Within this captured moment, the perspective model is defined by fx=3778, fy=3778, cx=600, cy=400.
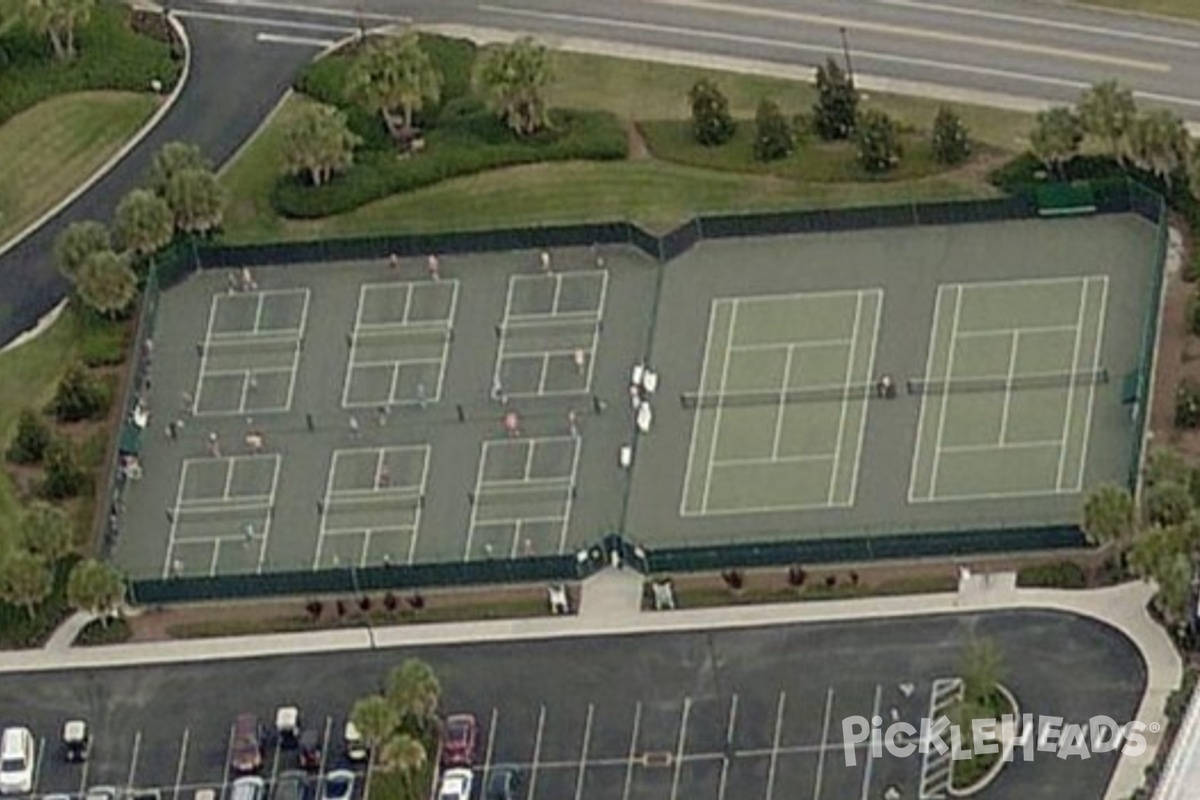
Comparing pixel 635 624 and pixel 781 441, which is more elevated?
pixel 781 441

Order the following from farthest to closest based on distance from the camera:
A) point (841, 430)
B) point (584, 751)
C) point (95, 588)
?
point (841, 430)
point (95, 588)
point (584, 751)

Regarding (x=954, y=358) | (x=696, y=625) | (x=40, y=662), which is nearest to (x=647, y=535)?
(x=696, y=625)

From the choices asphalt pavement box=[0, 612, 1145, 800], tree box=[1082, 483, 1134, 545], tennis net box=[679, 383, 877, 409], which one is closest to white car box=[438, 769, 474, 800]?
asphalt pavement box=[0, 612, 1145, 800]

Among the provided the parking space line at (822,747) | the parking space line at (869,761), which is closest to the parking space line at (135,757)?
the parking space line at (822,747)

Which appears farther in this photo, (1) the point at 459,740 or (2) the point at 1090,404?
(2) the point at 1090,404

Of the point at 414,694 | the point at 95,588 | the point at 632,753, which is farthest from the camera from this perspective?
the point at 95,588

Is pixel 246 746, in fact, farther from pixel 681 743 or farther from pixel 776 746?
pixel 776 746

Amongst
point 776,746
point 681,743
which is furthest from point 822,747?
point 681,743
